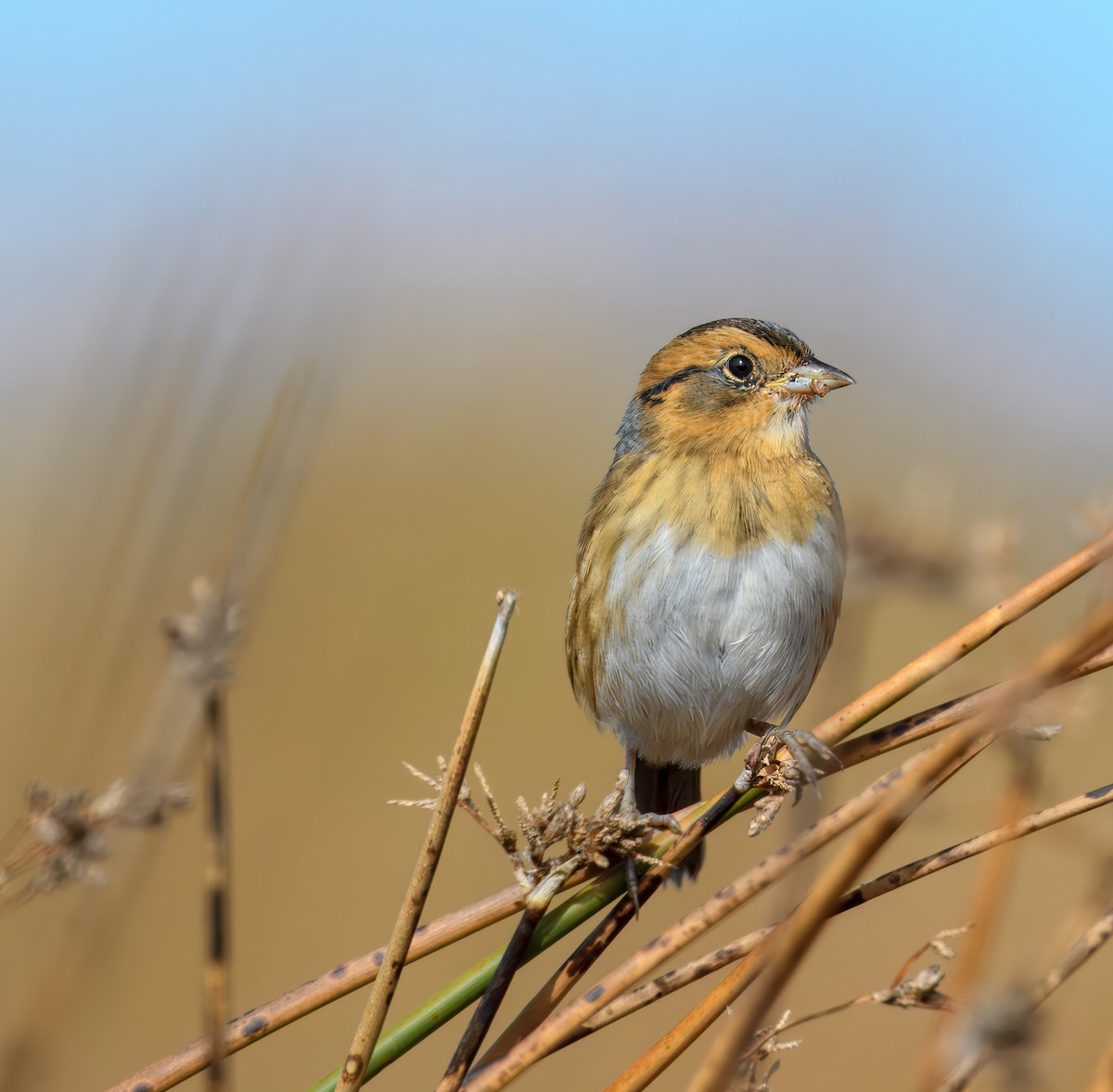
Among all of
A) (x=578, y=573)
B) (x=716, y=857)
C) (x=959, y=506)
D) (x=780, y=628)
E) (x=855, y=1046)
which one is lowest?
(x=855, y=1046)

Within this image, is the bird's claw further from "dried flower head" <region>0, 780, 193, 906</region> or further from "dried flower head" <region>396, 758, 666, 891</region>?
"dried flower head" <region>0, 780, 193, 906</region>

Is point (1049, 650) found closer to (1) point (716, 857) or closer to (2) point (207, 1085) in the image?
(2) point (207, 1085)

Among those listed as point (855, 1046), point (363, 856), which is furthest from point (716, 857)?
point (363, 856)

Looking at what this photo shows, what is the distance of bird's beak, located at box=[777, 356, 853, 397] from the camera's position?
2.98 m

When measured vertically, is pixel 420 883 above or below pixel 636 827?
above

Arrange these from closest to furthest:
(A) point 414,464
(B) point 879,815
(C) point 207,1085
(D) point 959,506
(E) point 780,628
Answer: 1. (B) point 879,815
2. (C) point 207,1085
3. (E) point 780,628
4. (D) point 959,506
5. (A) point 414,464

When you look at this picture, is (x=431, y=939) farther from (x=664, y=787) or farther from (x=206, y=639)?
(x=664, y=787)

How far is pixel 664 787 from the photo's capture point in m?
3.39

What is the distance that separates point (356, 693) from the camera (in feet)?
16.7

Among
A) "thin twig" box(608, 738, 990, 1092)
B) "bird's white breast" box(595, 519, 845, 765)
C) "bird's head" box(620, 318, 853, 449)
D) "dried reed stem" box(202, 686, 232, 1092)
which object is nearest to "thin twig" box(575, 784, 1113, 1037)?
"thin twig" box(608, 738, 990, 1092)

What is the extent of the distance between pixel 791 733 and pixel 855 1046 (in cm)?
253

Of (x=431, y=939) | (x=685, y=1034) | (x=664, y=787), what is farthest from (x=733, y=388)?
(x=685, y=1034)

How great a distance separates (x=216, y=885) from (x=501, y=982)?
42 centimetres

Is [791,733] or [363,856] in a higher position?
[791,733]
